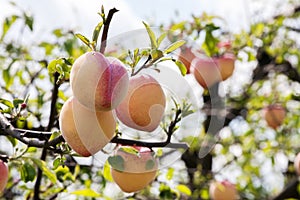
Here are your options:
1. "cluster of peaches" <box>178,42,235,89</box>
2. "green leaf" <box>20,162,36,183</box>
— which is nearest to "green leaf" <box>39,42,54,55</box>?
"cluster of peaches" <box>178,42,235,89</box>

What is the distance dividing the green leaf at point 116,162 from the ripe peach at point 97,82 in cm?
19

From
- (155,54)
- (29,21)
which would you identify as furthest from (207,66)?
(155,54)

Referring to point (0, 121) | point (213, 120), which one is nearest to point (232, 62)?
point (213, 120)

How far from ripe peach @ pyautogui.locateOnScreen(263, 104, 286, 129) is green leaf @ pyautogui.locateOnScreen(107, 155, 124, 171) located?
199 cm

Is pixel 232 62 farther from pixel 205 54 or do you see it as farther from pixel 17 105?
pixel 17 105

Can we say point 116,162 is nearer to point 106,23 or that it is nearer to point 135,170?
point 135,170

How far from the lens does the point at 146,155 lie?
2.80 ft

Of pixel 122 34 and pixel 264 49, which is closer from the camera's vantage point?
pixel 122 34

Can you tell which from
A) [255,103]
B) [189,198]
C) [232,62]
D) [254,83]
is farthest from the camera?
[254,83]

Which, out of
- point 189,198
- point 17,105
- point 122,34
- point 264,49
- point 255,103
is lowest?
point 189,198

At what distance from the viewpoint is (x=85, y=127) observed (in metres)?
0.65

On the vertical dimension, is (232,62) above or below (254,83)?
above

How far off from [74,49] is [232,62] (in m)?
0.61

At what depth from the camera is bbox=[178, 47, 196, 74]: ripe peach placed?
1.47 metres
